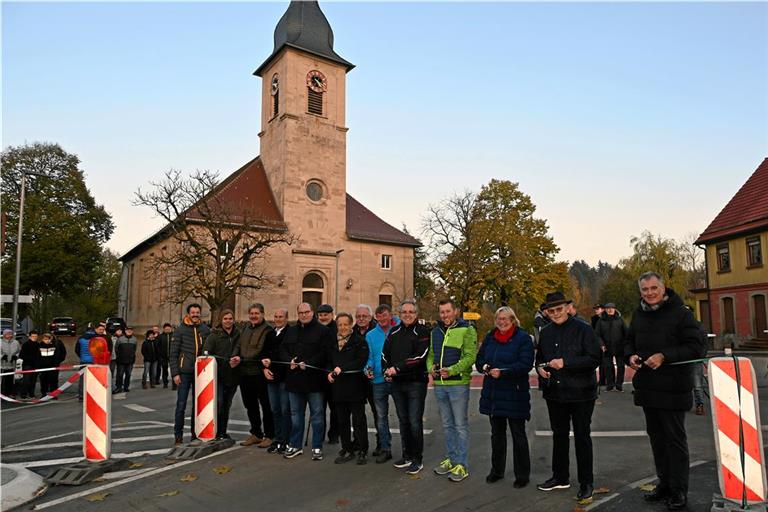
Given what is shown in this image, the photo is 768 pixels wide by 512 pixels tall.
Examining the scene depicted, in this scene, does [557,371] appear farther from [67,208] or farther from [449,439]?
[67,208]

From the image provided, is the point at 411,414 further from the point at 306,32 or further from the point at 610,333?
the point at 306,32

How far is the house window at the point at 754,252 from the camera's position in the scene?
2869cm

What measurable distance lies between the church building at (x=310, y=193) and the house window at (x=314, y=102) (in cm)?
7

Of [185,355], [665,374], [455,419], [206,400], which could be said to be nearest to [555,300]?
[665,374]

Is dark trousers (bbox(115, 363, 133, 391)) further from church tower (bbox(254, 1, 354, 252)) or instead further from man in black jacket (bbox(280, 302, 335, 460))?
→ church tower (bbox(254, 1, 354, 252))

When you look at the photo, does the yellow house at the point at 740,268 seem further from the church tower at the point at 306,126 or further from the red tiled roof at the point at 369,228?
the church tower at the point at 306,126

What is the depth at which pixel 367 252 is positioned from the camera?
41.3 metres

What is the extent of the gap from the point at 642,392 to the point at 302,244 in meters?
34.1

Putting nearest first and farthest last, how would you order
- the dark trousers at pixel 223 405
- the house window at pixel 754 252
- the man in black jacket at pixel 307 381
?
1. the man in black jacket at pixel 307 381
2. the dark trousers at pixel 223 405
3. the house window at pixel 754 252

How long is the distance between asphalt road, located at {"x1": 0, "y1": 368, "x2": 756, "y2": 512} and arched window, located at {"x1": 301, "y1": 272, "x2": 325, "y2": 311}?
29.2 m

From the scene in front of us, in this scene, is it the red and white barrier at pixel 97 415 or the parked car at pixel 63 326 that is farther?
the parked car at pixel 63 326

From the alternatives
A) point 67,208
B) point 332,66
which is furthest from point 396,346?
point 67,208

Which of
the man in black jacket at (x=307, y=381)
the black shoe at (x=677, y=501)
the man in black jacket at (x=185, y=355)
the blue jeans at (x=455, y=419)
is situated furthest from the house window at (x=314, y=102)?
the black shoe at (x=677, y=501)

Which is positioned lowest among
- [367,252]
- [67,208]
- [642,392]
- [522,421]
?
[522,421]
